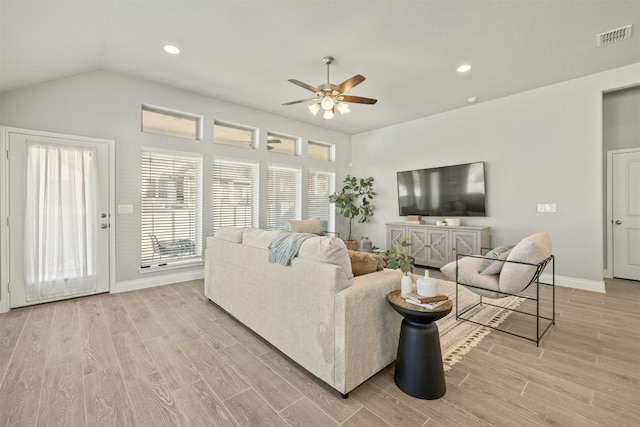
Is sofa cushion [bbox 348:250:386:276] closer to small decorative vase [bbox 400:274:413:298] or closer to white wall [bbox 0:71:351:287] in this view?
small decorative vase [bbox 400:274:413:298]

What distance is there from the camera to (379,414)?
1.60 metres

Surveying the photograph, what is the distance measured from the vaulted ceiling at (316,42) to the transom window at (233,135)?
765 millimetres

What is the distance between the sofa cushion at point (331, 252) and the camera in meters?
1.84

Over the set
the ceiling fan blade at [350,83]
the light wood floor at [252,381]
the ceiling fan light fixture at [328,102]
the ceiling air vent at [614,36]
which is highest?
the ceiling air vent at [614,36]

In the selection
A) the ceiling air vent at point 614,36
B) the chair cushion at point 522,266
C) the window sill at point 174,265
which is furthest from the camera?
the window sill at point 174,265

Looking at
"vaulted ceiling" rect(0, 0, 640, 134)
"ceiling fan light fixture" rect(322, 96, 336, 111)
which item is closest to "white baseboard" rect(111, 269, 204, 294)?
"vaulted ceiling" rect(0, 0, 640, 134)

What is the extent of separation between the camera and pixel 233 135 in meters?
5.14

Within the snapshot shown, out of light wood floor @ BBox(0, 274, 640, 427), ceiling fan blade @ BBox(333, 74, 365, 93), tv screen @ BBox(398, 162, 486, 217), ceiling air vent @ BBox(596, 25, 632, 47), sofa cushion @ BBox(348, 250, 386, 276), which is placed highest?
ceiling air vent @ BBox(596, 25, 632, 47)

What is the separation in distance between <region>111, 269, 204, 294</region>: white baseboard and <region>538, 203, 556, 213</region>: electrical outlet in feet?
18.8

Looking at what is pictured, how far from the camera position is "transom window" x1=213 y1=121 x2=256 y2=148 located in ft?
16.2

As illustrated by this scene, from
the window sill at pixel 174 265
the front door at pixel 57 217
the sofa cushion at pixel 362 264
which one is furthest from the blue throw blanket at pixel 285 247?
the front door at pixel 57 217

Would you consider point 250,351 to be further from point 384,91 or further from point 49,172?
point 384,91

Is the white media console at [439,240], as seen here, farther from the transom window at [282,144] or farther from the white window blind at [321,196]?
the transom window at [282,144]

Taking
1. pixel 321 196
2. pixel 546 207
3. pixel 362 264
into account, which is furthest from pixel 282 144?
pixel 546 207
